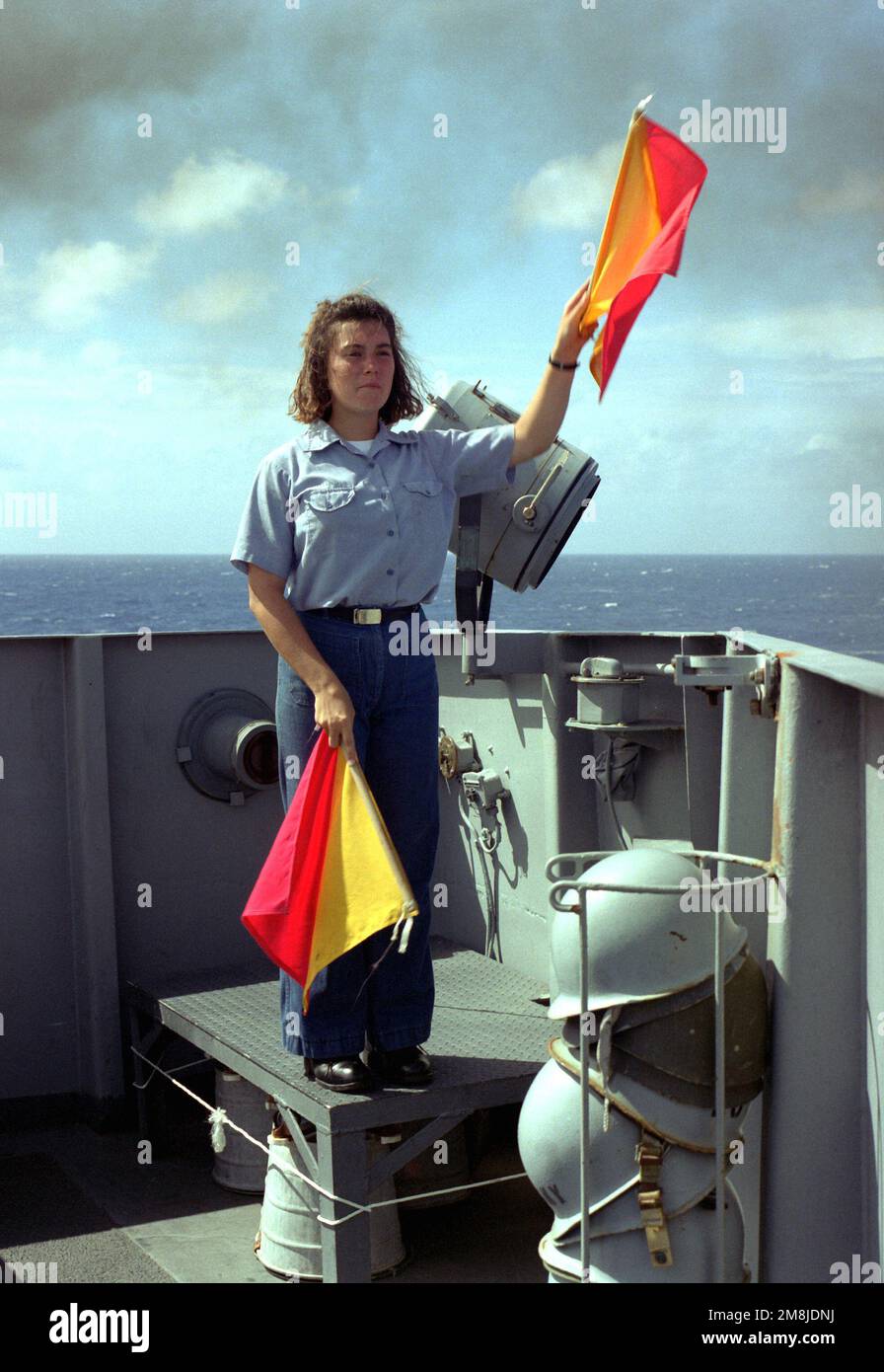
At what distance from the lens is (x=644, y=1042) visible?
2.43m

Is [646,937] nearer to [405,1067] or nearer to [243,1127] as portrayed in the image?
[405,1067]

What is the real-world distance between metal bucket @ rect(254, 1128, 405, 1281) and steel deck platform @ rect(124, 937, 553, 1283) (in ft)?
0.25

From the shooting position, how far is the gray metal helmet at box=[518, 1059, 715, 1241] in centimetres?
244

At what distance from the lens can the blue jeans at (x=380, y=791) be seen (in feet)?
10.1

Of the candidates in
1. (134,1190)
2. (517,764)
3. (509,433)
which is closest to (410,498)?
(509,433)

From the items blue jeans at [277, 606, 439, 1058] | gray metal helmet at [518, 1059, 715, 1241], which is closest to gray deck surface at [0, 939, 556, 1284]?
blue jeans at [277, 606, 439, 1058]

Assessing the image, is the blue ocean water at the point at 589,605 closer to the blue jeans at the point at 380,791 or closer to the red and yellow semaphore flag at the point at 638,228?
the blue jeans at the point at 380,791

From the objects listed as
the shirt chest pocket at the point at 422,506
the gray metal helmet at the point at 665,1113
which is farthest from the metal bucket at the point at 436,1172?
the shirt chest pocket at the point at 422,506

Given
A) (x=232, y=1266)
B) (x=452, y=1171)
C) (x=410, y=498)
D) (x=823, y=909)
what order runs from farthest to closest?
(x=452, y=1171)
(x=232, y=1266)
(x=410, y=498)
(x=823, y=909)

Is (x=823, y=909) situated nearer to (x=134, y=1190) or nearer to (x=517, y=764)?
(x=517, y=764)

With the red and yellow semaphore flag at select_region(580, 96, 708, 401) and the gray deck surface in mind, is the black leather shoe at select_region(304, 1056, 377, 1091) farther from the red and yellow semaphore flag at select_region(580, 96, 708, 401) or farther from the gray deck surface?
the red and yellow semaphore flag at select_region(580, 96, 708, 401)

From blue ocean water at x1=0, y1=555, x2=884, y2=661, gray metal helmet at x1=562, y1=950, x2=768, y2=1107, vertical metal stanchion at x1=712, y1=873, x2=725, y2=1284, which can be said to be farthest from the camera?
blue ocean water at x1=0, y1=555, x2=884, y2=661

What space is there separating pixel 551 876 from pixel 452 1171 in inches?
66.5

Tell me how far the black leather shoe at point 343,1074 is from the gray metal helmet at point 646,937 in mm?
816
